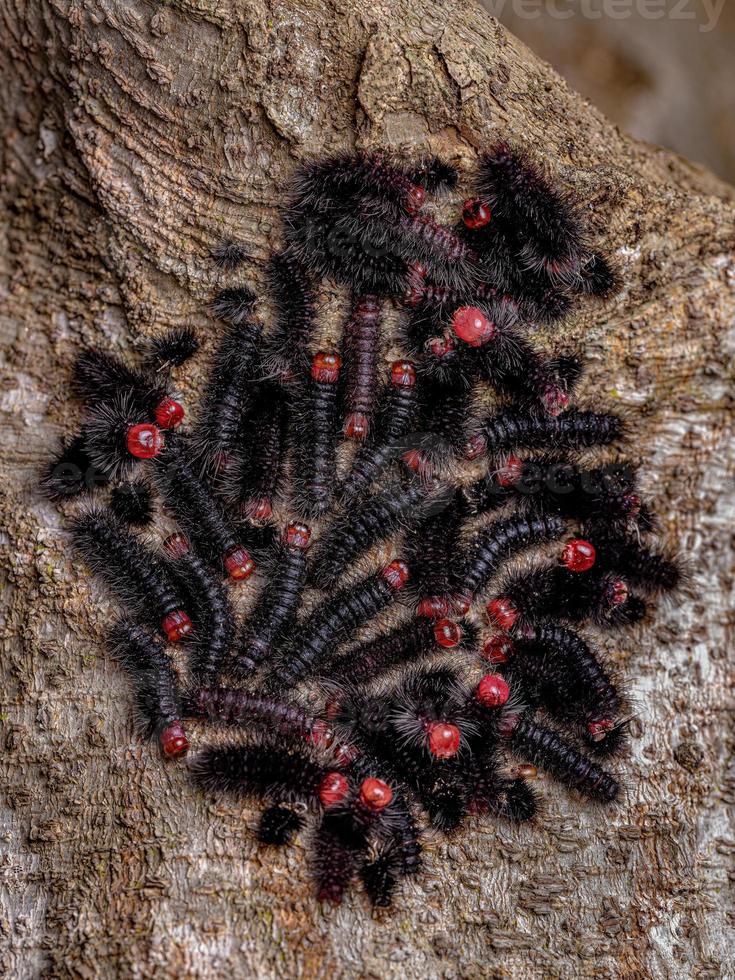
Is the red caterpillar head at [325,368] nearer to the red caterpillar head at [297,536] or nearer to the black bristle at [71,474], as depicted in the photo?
the red caterpillar head at [297,536]

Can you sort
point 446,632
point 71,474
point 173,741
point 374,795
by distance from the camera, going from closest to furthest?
point 374,795 → point 173,741 → point 446,632 → point 71,474

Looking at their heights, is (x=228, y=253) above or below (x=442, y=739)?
above

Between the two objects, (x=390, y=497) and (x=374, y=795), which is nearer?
(x=374, y=795)

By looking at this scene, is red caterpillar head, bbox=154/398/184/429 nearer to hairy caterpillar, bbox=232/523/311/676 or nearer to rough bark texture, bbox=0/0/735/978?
rough bark texture, bbox=0/0/735/978

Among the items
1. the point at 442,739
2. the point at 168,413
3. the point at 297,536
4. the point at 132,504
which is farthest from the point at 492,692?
the point at 168,413

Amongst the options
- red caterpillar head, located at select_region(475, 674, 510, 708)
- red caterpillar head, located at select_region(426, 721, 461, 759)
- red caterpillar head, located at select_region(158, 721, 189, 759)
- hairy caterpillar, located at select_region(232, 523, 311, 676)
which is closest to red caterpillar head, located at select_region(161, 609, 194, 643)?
hairy caterpillar, located at select_region(232, 523, 311, 676)

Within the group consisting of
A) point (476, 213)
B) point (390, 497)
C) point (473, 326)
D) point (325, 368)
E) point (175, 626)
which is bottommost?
point (175, 626)
